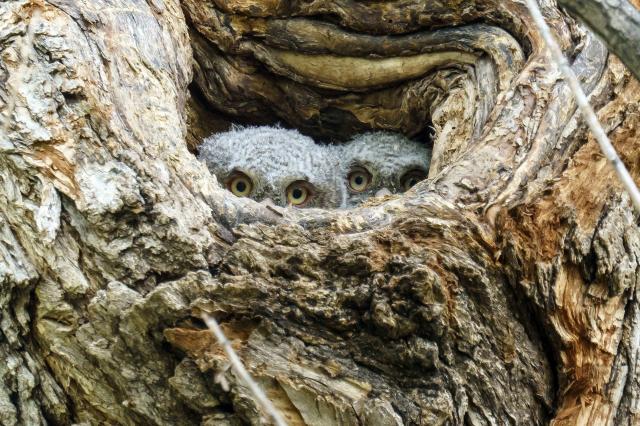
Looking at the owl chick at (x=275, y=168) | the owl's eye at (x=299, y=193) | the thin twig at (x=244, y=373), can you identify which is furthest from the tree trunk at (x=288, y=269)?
the owl's eye at (x=299, y=193)

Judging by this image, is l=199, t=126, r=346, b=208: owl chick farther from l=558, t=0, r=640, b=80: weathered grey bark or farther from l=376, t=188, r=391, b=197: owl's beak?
l=558, t=0, r=640, b=80: weathered grey bark

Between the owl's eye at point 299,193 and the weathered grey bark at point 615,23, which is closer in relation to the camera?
the weathered grey bark at point 615,23

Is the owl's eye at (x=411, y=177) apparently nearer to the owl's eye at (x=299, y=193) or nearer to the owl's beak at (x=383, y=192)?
the owl's beak at (x=383, y=192)

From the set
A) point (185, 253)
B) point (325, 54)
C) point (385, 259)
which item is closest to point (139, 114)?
point (185, 253)

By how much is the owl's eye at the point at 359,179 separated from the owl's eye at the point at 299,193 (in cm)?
31

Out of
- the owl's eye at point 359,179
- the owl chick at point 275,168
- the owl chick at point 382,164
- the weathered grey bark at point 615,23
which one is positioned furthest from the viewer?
the owl's eye at point 359,179

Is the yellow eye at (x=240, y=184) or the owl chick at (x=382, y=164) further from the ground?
the owl chick at (x=382, y=164)

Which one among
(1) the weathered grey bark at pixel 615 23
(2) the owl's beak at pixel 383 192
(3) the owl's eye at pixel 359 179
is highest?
(3) the owl's eye at pixel 359 179

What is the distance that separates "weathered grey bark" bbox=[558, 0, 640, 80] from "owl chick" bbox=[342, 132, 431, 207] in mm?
3099

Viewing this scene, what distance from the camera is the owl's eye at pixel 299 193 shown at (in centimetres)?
443

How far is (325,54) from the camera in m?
4.31

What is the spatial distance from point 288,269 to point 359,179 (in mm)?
2172

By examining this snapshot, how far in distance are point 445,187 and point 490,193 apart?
156 mm

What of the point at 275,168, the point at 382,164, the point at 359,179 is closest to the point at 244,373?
the point at 275,168
